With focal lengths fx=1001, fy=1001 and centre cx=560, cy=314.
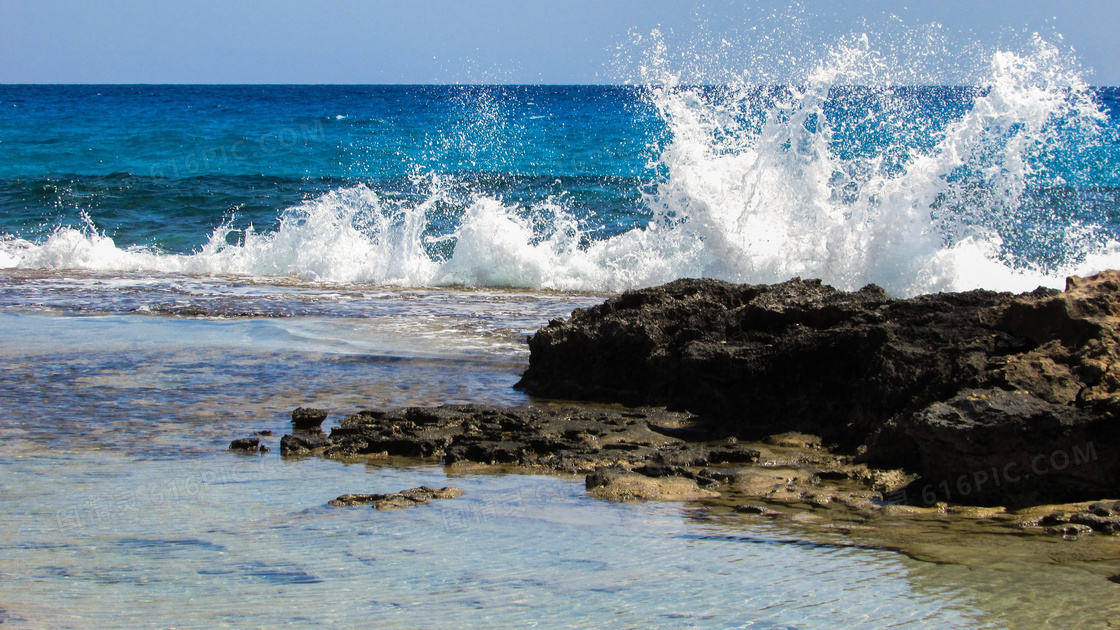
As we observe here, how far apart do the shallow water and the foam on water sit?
6.50 meters

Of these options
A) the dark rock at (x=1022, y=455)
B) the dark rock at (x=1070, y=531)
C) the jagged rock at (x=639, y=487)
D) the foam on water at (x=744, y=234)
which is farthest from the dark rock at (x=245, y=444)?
the foam on water at (x=744, y=234)

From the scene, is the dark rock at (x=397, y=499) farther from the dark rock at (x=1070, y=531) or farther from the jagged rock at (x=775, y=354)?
the dark rock at (x=1070, y=531)

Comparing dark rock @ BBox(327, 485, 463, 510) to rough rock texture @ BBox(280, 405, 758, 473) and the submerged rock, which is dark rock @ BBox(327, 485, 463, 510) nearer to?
rough rock texture @ BBox(280, 405, 758, 473)

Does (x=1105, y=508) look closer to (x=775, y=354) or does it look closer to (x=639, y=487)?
(x=639, y=487)

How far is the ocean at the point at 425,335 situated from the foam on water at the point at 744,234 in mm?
39

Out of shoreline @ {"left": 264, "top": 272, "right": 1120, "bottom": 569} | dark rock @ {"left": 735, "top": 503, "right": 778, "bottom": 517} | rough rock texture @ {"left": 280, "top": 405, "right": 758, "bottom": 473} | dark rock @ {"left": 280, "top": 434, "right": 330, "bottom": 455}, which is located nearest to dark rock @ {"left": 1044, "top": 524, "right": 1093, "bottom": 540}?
shoreline @ {"left": 264, "top": 272, "right": 1120, "bottom": 569}

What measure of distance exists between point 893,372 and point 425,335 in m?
3.95

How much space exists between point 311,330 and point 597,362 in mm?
3062

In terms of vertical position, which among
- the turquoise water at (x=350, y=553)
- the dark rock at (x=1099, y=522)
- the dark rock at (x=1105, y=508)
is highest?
the dark rock at (x=1105, y=508)

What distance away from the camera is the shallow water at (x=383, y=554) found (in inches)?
103

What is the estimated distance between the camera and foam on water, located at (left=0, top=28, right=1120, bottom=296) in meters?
9.87

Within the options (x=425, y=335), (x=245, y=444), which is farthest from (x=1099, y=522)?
(x=425, y=335)

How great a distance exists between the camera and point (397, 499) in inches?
142

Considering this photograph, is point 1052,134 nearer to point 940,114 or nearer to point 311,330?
point 940,114
